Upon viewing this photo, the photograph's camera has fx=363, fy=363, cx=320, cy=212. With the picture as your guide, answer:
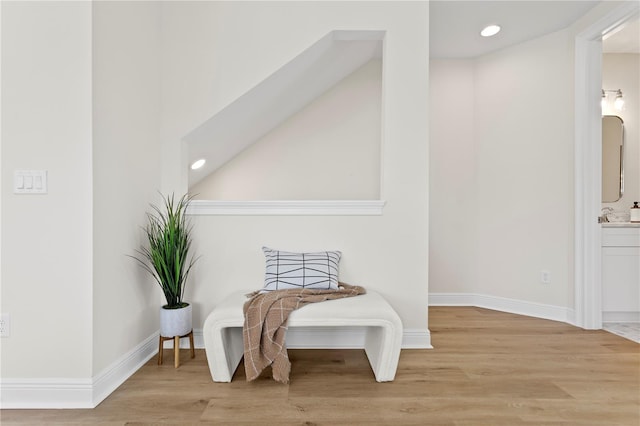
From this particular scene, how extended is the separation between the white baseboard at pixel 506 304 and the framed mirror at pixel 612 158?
1.38m

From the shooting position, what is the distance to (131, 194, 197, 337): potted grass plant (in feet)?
7.22

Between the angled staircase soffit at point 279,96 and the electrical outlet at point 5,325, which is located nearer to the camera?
the electrical outlet at point 5,325

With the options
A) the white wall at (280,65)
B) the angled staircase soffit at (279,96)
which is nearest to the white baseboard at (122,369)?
the white wall at (280,65)

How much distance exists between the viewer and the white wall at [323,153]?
3.79 meters

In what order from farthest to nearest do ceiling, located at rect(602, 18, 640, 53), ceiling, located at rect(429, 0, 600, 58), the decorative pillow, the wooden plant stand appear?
ceiling, located at rect(602, 18, 640, 53) < ceiling, located at rect(429, 0, 600, 58) < the decorative pillow < the wooden plant stand

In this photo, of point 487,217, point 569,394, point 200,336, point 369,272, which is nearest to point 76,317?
point 200,336

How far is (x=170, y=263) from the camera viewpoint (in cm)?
222

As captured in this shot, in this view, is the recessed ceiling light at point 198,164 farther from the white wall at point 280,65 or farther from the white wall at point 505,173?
the white wall at point 505,173

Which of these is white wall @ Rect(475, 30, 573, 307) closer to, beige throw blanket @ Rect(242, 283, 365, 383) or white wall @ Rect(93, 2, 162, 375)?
beige throw blanket @ Rect(242, 283, 365, 383)

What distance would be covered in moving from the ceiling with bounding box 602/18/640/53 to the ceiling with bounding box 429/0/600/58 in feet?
2.25

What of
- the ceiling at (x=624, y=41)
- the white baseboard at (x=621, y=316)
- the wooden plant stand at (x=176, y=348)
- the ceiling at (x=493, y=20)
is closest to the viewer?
the wooden plant stand at (x=176, y=348)

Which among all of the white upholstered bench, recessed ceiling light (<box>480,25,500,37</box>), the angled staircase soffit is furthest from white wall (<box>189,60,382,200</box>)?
the white upholstered bench

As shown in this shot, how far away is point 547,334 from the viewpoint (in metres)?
2.82

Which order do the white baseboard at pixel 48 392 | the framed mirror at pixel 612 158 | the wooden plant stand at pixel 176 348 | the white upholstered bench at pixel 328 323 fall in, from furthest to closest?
the framed mirror at pixel 612 158
the wooden plant stand at pixel 176 348
the white upholstered bench at pixel 328 323
the white baseboard at pixel 48 392
